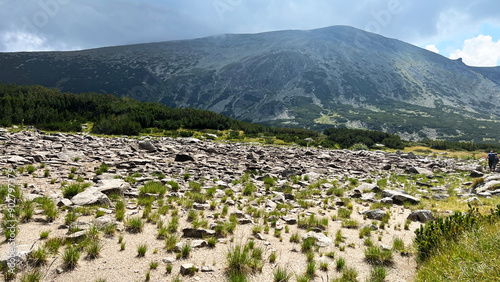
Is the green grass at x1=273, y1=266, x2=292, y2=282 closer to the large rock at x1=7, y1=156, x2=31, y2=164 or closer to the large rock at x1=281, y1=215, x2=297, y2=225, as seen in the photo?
the large rock at x1=281, y1=215, x2=297, y2=225

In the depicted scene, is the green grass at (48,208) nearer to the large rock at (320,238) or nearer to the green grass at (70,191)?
the green grass at (70,191)

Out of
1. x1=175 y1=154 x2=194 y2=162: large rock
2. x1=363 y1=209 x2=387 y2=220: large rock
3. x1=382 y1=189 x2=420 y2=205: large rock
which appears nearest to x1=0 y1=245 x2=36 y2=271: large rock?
x1=363 y1=209 x2=387 y2=220: large rock

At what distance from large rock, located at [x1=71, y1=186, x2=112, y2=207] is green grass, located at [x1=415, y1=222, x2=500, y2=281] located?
942 cm

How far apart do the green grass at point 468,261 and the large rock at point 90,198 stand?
9.42 m

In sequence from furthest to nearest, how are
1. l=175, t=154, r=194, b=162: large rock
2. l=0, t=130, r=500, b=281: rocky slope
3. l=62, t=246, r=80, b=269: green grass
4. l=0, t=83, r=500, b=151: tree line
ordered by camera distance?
l=0, t=83, r=500, b=151: tree line, l=175, t=154, r=194, b=162: large rock, l=0, t=130, r=500, b=281: rocky slope, l=62, t=246, r=80, b=269: green grass

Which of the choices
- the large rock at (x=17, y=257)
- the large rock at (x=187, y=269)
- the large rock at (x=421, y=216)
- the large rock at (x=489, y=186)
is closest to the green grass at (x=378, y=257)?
the large rock at (x=421, y=216)

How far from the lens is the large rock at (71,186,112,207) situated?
25.6ft

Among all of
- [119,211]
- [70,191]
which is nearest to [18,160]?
[70,191]

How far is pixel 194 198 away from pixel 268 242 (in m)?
4.32

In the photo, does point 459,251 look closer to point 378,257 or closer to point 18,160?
point 378,257

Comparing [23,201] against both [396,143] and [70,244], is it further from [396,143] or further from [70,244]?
[396,143]

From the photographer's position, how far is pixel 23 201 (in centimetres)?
→ 721

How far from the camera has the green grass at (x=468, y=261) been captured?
4043 mm

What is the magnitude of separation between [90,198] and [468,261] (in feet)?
34.1
